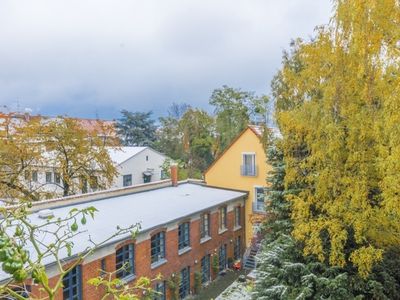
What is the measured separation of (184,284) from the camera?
19.0m

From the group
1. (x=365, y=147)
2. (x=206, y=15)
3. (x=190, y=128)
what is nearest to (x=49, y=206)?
(x=206, y=15)

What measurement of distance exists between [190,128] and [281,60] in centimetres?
2503

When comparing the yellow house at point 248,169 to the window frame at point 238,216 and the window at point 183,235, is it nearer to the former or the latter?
the window frame at point 238,216

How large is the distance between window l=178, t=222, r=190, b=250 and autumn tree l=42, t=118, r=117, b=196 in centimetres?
813

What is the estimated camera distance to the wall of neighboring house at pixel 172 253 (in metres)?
13.6

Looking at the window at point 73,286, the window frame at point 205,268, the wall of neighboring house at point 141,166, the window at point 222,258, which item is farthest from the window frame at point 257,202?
the window at point 73,286

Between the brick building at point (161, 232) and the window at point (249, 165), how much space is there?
170 centimetres

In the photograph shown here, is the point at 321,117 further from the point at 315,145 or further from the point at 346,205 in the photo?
the point at 346,205

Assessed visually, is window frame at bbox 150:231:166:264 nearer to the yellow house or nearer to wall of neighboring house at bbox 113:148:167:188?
the yellow house

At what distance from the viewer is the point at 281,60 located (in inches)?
693

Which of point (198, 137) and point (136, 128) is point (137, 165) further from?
point (136, 128)

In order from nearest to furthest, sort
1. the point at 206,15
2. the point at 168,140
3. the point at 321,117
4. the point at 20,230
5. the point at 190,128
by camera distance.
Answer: the point at 20,230
the point at 321,117
the point at 206,15
the point at 190,128
the point at 168,140

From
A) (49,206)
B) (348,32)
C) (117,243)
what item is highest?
(348,32)

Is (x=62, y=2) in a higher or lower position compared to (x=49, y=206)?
higher
